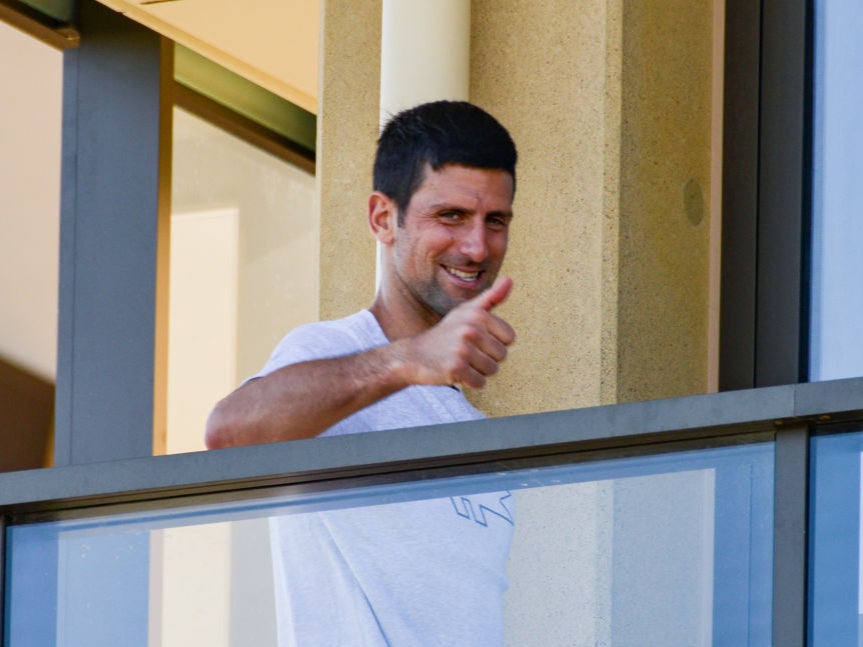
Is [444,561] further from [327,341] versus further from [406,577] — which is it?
[327,341]

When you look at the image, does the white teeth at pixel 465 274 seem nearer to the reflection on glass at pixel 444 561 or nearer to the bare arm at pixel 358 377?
the bare arm at pixel 358 377

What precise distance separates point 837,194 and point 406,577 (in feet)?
7.42

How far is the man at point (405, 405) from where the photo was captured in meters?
2.96

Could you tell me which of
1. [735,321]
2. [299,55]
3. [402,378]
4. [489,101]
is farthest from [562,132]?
[299,55]

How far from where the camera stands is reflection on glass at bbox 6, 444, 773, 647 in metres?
2.78

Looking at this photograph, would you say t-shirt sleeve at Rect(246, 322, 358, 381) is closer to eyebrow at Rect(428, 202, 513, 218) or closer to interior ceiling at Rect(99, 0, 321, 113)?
eyebrow at Rect(428, 202, 513, 218)

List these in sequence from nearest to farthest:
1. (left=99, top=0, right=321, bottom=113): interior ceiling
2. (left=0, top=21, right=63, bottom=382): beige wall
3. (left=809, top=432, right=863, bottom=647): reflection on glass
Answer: (left=809, top=432, right=863, bottom=647): reflection on glass
(left=99, top=0, right=321, bottom=113): interior ceiling
(left=0, top=21, right=63, bottom=382): beige wall

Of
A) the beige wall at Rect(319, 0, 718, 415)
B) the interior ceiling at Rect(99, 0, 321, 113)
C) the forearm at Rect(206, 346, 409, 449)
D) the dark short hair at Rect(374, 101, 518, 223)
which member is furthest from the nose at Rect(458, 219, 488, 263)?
the interior ceiling at Rect(99, 0, 321, 113)

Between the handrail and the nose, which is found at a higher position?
the nose

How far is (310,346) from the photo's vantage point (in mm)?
3273

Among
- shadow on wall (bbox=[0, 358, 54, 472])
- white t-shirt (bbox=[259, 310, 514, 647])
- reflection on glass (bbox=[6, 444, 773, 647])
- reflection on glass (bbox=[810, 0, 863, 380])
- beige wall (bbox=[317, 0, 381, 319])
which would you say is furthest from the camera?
shadow on wall (bbox=[0, 358, 54, 472])

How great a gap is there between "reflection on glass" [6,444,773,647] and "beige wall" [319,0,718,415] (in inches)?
63.8

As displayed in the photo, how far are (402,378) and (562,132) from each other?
1832 millimetres

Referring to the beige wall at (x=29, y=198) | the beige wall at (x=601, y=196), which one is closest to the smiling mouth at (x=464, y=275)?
the beige wall at (x=601, y=196)
